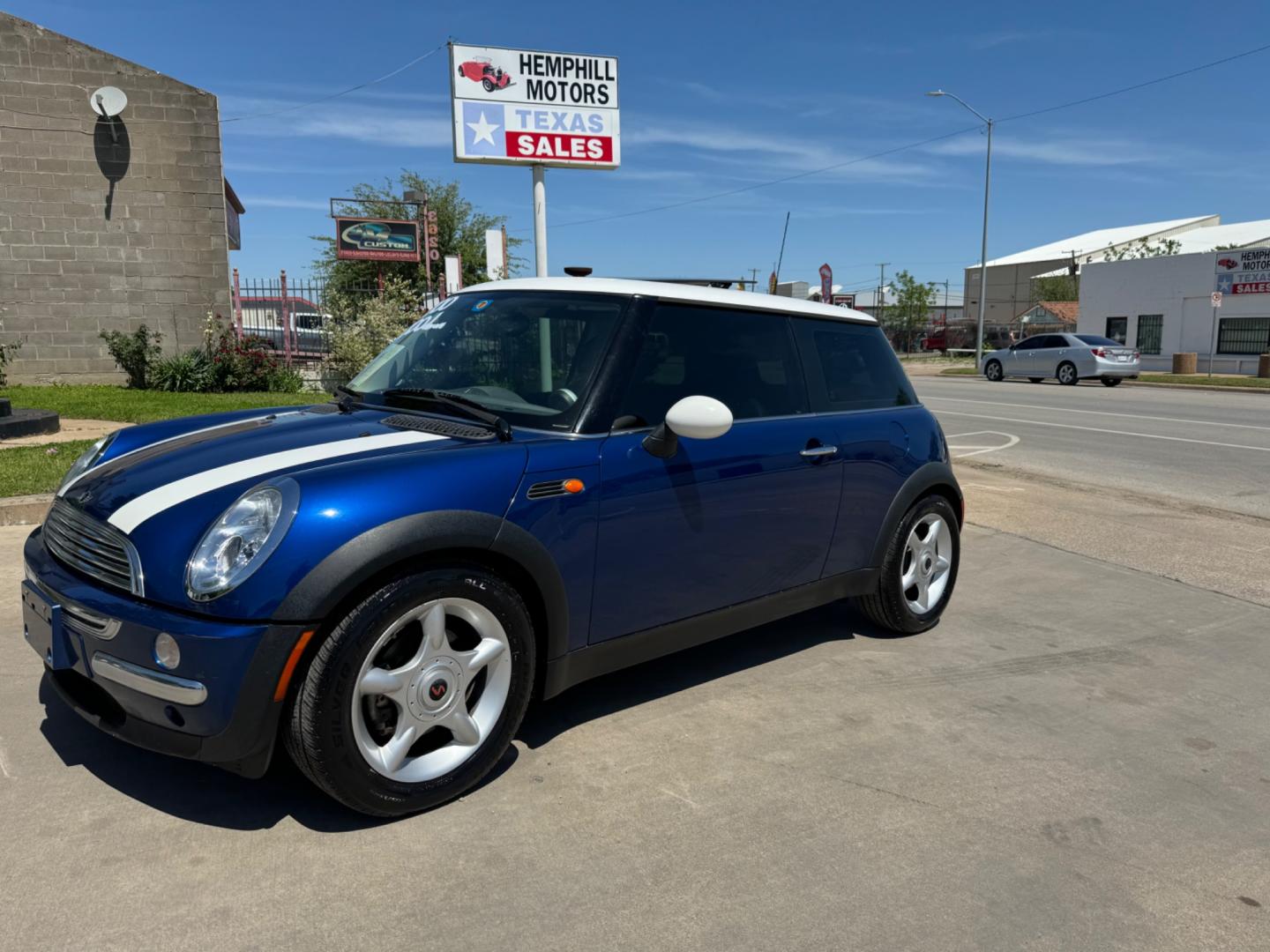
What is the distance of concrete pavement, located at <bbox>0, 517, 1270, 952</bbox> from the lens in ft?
7.75

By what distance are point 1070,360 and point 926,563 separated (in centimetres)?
2485

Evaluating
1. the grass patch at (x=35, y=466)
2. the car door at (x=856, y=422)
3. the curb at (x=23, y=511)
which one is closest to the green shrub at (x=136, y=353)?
the grass patch at (x=35, y=466)

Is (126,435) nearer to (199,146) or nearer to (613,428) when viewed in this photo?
(613,428)

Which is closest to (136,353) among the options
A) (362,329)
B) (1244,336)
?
(362,329)

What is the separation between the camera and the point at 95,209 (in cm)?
1548

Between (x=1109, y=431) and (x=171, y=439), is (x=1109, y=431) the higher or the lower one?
the lower one

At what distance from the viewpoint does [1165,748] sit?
3449mm

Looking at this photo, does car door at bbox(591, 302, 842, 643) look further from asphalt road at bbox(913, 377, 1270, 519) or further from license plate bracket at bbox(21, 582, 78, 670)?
asphalt road at bbox(913, 377, 1270, 519)

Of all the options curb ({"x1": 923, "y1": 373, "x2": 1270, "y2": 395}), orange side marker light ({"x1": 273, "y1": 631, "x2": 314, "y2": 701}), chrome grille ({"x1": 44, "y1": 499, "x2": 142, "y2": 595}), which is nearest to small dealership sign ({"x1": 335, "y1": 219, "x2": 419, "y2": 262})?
curb ({"x1": 923, "y1": 373, "x2": 1270, "y2": 395})

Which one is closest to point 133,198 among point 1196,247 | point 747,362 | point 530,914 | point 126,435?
point 126,435

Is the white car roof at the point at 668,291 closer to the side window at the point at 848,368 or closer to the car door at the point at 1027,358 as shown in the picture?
the side window at the point at 848,368

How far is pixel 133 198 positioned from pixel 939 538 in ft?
50.9

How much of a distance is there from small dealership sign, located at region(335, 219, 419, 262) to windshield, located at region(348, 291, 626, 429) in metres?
23.0

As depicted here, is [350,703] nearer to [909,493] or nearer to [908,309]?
[909,493]
